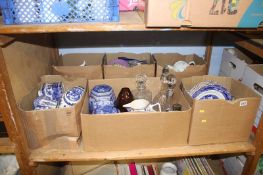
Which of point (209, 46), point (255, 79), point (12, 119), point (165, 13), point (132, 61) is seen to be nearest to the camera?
point (165, 13)

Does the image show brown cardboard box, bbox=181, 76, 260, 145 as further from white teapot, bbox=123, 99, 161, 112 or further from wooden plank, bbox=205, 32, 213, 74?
wooden plank, bbox=205, 32, 213, 74

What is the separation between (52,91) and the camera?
960 millimetres

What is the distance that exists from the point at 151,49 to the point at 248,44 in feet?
1.81

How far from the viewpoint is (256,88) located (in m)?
1.05

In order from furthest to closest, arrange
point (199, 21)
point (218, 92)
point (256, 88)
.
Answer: point (256, 88) < point (218, 92) < point (199, 21)

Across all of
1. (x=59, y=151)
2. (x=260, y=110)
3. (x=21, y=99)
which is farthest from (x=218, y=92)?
(x=21, y=99)

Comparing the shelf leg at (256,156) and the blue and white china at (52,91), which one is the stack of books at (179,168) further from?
the blue and white china at (52,91)

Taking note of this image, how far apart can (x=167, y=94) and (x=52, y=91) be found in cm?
53

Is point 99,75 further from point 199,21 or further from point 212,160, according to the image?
point 212,160

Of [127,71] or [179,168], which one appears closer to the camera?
[127,71]

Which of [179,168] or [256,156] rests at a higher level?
[256,156]

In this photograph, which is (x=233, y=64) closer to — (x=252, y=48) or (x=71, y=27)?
(x=252, y=48)

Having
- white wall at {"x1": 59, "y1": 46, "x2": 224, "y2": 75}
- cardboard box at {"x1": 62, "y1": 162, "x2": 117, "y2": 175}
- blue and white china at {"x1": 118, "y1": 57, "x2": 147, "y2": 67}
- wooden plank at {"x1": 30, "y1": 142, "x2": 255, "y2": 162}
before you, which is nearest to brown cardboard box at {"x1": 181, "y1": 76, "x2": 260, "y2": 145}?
wooden plank at {"x1": 30, "y1": 142, "x2": 255, "y2": 162}

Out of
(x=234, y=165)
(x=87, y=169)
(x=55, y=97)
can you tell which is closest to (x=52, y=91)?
(x=55, y=97)
